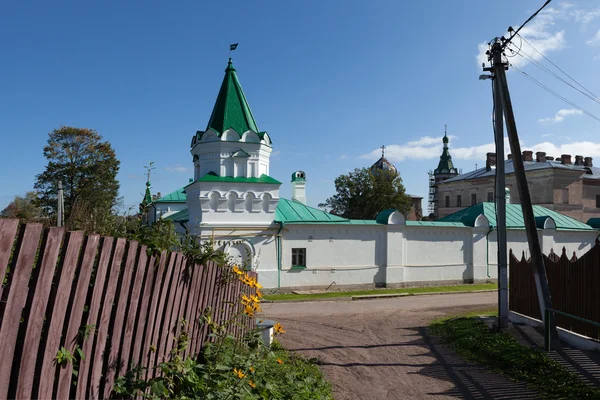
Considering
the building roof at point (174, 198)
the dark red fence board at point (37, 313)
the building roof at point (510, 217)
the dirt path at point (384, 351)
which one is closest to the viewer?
the dark red fence board at point (37, 313)

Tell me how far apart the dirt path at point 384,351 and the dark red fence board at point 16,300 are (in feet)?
17.5

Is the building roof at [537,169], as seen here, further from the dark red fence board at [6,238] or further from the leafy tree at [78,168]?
the dark red fence board at [6,238]

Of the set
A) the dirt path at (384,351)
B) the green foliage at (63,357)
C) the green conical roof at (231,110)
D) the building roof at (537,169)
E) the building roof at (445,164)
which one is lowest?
the dirt path at (384,351)

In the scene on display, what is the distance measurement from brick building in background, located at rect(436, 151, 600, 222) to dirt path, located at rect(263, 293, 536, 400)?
29.2 metres

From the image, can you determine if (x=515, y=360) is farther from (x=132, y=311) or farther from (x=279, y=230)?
(x=279, y=230)

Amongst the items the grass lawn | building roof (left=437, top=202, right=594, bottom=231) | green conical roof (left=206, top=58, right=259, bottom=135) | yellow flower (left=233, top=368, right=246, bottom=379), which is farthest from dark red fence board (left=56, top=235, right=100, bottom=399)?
building roof (left=437, top=202, right=594, bottom=231)

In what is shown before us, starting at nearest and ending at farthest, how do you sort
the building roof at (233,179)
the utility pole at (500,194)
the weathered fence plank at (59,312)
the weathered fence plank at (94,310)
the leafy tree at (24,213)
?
the weathered fence plank at (59,312), the weathered fence plank at (94,310), the leafy tree at (24,213), the utility pole at (500,194), the building roof at (233,179)

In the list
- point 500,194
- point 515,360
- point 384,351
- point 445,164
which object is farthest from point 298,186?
point 445,164

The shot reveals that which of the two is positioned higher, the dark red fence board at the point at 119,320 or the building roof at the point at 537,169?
the building roof at the point at 537,169

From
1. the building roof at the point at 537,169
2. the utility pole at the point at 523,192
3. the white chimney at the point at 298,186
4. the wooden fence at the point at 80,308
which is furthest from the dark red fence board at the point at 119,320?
the building roof at the point at 537,169

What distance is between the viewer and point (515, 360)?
8.41 metres

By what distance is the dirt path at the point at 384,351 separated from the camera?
7.41 m

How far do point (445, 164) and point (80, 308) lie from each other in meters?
77.9

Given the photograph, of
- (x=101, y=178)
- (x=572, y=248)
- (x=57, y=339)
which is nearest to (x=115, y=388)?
(x=57, y=339)
